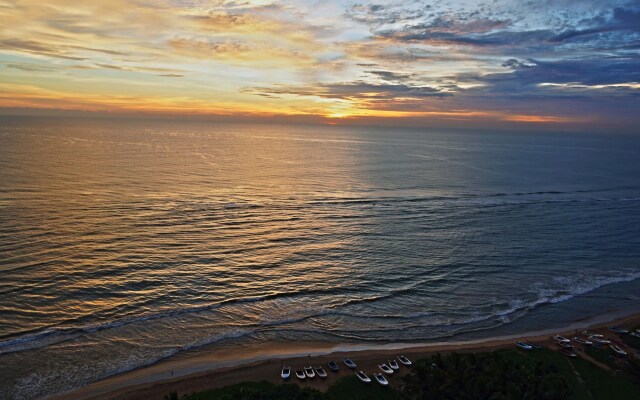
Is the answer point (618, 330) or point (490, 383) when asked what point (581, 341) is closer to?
point (618, 330)

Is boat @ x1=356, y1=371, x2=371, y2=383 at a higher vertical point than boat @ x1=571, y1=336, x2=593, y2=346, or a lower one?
higher

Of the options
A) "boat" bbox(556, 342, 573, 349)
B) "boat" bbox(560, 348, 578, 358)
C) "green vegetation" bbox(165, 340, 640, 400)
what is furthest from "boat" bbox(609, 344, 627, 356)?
"boat" bbox(560, 348, 578, 358)

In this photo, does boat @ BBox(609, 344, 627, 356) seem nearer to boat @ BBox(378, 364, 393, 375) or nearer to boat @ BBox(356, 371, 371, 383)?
boat @ BBox(378, 364, 393, 375)

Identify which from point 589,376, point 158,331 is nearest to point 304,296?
point 158,331

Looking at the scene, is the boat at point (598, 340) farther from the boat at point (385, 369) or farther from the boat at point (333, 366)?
the boat at point (333, 366)

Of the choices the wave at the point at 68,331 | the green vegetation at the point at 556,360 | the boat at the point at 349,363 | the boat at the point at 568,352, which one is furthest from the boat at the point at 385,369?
the wave at the point at 68,331

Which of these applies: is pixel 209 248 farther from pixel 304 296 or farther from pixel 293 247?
pixel 304 296

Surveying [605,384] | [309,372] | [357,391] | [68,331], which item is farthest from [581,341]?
[68,331]
